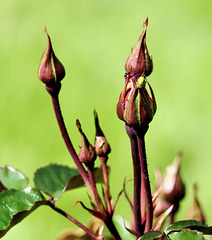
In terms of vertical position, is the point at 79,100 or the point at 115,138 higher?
the point at 79,100

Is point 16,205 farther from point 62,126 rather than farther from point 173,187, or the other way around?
point 173,187

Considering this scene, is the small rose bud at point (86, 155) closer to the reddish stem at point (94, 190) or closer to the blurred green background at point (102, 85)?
the reddish stem at point (94, 190)

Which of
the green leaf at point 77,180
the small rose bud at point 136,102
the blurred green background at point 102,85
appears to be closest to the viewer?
the small rose bud at point 136,102

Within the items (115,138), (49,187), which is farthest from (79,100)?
(49,187)

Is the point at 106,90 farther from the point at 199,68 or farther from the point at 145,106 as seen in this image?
the point at 145,106

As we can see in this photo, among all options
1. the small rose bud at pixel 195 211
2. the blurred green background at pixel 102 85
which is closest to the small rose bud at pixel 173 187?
the small rose bud at pixel 195 211

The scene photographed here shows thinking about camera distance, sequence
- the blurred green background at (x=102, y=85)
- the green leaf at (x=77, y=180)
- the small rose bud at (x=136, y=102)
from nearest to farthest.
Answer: the small rose bud at (x=136, y=102) → the green leaf at (x=77, y=180) → the blurred green background at (x=102, y=85)
